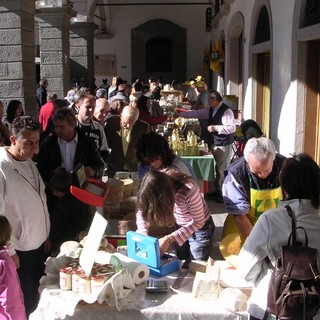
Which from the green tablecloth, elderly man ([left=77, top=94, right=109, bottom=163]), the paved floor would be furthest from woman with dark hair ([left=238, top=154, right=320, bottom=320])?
the green tablecloth

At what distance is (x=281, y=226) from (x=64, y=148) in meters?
2.40

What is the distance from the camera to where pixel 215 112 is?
272 inches

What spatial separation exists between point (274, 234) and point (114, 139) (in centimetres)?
350

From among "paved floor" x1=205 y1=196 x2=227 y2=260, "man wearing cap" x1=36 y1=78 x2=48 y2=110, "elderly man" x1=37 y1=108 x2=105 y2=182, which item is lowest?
"paved floor" x1=205 y1=196 x2=227 y2=260

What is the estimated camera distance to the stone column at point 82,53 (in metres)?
15.5

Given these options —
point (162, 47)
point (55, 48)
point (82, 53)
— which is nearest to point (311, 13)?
point (55, 48)

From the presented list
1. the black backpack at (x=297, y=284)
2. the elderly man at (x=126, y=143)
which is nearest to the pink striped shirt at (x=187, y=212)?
the black backpack at (x=297, y=284)

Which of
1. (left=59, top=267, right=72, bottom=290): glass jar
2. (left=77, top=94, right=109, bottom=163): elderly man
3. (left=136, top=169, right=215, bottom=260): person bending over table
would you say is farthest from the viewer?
(left=77, top=94, right=109, bottom=163): elderly man

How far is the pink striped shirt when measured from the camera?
3.21 meters

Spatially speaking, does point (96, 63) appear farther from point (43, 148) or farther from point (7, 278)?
point (7, 278)

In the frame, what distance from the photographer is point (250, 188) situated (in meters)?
3.34

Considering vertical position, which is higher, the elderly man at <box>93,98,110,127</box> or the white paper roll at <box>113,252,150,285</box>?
the elderly man at <box>93,98,110,127</box>

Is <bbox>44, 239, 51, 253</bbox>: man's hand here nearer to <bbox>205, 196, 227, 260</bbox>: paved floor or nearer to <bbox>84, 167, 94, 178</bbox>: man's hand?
<bbox>84, 167, 94, 178</bbox>: man's hand

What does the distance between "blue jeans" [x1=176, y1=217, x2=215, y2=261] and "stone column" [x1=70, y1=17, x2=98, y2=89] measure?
12110mm
